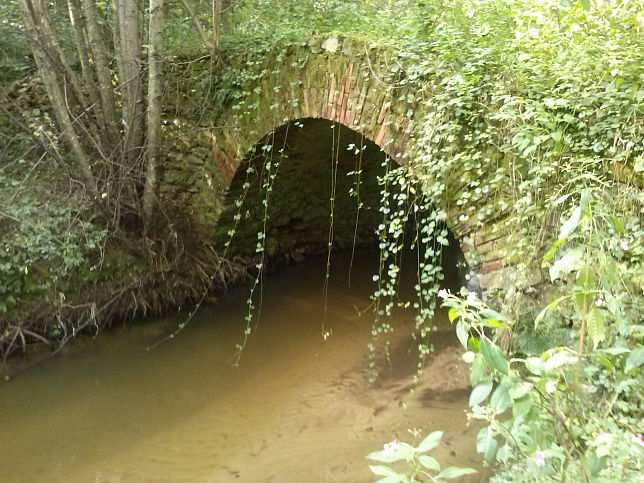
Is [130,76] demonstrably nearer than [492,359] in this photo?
No

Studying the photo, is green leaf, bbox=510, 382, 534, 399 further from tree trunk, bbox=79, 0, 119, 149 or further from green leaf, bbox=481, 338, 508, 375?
tree trunk, bbox=79, 0, 119, 149

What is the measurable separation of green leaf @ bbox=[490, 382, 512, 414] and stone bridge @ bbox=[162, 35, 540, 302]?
1.45 metres

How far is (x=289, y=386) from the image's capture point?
14.9ft

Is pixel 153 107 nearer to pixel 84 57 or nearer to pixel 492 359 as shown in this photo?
pixel 84 57

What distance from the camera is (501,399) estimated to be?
5.69 feet

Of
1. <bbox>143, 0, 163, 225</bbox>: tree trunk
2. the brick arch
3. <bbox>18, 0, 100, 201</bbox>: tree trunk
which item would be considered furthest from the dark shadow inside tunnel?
<bbox>18, 0, 100, 201</bbox>: tree trunk

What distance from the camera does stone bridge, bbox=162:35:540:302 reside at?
3420 millimetres

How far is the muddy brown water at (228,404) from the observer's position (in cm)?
363

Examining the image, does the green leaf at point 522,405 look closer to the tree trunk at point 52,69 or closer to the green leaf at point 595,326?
the green leaf at point 595,326

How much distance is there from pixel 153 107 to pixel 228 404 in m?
2.67

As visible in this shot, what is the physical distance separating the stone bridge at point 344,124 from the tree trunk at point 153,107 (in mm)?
401

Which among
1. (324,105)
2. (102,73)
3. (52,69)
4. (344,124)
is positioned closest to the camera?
(344,124)

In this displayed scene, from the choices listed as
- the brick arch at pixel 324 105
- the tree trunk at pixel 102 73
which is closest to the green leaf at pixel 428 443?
the brick arch at pixel 324 105

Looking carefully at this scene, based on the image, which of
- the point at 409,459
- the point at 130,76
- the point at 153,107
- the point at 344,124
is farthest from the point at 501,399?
the point at 130,76
